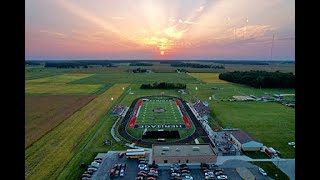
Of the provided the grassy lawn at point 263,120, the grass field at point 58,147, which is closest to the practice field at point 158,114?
the grassy lawn at point 263,120

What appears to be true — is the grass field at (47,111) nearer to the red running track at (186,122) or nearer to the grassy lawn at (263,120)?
the red running track at (186,122)

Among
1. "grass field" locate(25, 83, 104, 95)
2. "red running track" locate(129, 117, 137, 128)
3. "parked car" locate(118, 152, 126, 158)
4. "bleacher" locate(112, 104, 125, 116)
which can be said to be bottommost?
"parked car" locate(118, 152, 126, 158)

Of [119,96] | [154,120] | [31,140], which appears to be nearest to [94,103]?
[119,96]

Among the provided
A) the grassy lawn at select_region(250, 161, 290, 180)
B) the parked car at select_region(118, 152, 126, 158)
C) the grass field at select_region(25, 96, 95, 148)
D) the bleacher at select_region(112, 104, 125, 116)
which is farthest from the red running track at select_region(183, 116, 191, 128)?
the grass field at select_region(25, 96, 95, 148)

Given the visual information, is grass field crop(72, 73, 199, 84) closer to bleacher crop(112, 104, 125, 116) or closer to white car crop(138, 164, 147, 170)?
bleacher crop(112, 104, 125, 116)
